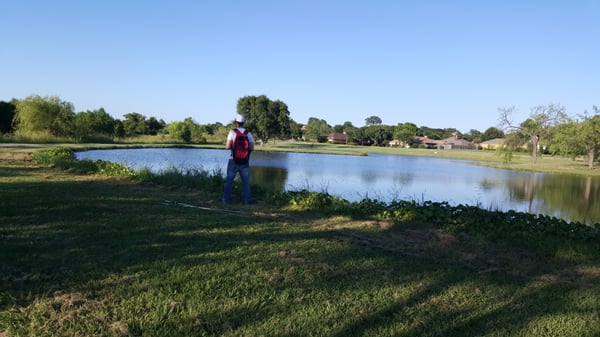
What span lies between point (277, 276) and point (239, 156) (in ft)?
16.3

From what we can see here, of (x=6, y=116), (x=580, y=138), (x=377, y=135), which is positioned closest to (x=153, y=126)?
(x=6, y=116)

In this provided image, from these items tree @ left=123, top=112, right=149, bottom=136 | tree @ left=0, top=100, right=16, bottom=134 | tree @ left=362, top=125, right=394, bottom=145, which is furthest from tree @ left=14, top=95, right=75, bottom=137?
tree @ left=362, top=125, right=394, bottom=145

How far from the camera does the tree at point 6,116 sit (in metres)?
42.8

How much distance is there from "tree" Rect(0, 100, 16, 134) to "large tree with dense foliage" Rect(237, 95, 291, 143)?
91.2ft

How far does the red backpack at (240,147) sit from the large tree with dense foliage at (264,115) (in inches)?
2001

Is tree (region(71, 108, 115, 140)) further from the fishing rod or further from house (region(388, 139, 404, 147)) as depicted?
house (region(388, 139, 404, 147))

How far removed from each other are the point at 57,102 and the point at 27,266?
4287cm

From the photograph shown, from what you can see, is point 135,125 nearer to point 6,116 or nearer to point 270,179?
point 6,116

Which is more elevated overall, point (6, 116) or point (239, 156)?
point (6, 116)

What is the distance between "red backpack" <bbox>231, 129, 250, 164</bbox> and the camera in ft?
28.4

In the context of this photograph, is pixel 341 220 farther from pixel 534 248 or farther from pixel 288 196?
pixel 534 248

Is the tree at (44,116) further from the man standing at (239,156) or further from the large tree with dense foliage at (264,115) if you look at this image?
the man standing at (239,156)

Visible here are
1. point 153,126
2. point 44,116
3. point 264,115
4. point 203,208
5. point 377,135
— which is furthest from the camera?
point 377,135

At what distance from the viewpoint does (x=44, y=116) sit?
39219mm
